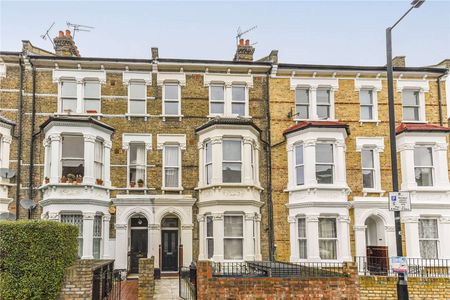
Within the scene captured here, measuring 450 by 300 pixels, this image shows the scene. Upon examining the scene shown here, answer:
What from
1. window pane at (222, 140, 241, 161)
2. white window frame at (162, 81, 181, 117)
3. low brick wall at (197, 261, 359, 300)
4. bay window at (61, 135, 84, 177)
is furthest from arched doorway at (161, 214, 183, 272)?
low brick wall at (197, 261, 359, 300)

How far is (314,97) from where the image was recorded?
22312 millimetres

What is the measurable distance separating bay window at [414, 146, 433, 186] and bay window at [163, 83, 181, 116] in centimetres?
1166

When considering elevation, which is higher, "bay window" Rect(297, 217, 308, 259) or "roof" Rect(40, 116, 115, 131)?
"roof" Rect(40, 116, 115, 131)

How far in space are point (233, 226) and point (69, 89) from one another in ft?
33.0

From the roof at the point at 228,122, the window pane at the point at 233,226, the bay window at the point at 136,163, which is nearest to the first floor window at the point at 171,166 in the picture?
the bay window at the point at 136,163

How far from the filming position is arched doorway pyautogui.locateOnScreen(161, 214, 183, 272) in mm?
20719

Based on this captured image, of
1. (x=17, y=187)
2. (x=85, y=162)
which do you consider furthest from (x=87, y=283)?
(x=17, y=187)

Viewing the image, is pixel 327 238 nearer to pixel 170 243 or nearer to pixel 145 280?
pixel 170 243

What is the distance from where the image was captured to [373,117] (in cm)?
2245

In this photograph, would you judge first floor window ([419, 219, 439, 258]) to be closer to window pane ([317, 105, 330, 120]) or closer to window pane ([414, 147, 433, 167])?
window pane ([414, 147, 433, 167])

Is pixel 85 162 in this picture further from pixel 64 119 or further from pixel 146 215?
pixel 146 215

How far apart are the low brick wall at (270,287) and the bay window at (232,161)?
7971 millimetres

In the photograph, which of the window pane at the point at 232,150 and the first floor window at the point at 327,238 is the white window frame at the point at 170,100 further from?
the first floor window at the point at 327,238

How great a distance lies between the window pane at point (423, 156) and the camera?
21547mm
